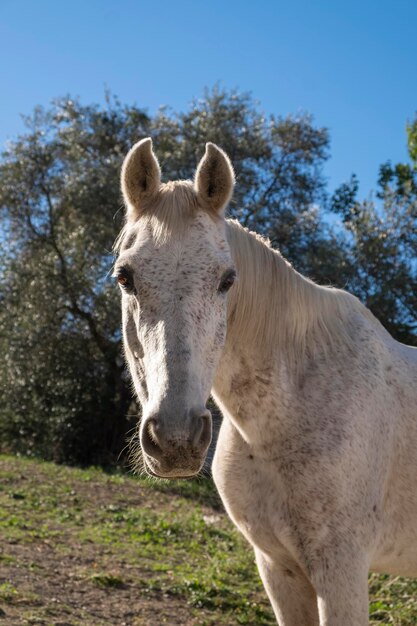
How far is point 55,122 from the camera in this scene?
16156 millimetres

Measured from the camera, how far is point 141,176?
10.2ft

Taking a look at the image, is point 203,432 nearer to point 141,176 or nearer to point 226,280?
point 226,280

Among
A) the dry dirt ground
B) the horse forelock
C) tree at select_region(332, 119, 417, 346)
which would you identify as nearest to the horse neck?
the horse forelock

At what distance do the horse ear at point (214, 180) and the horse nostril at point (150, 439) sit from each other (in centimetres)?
106

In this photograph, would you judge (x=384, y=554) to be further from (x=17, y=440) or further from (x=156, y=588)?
(x=17, y=440)

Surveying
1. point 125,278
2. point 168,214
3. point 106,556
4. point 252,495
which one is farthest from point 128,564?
point 168,214

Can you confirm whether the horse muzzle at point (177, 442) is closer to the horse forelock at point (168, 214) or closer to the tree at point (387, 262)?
the horse forelock at point (168, 214)

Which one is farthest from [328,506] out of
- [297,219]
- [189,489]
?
[297,219]

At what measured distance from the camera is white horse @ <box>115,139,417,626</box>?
2.71 m

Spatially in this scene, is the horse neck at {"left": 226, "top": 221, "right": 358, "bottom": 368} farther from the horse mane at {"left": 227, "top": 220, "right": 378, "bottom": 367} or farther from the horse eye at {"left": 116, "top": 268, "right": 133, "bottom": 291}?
the horse eye at {"left": 116, "top": 268, "right": 133, "bottom": 291}

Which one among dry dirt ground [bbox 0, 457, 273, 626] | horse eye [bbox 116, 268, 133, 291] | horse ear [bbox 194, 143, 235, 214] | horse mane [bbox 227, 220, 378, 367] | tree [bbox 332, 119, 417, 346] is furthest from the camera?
tree [bbox 332, 119, 417, 346]

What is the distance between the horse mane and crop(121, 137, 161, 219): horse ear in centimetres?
40

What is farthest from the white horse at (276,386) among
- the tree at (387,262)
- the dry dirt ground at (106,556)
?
the tree at (387,262)

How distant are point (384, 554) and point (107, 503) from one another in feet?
22.7
